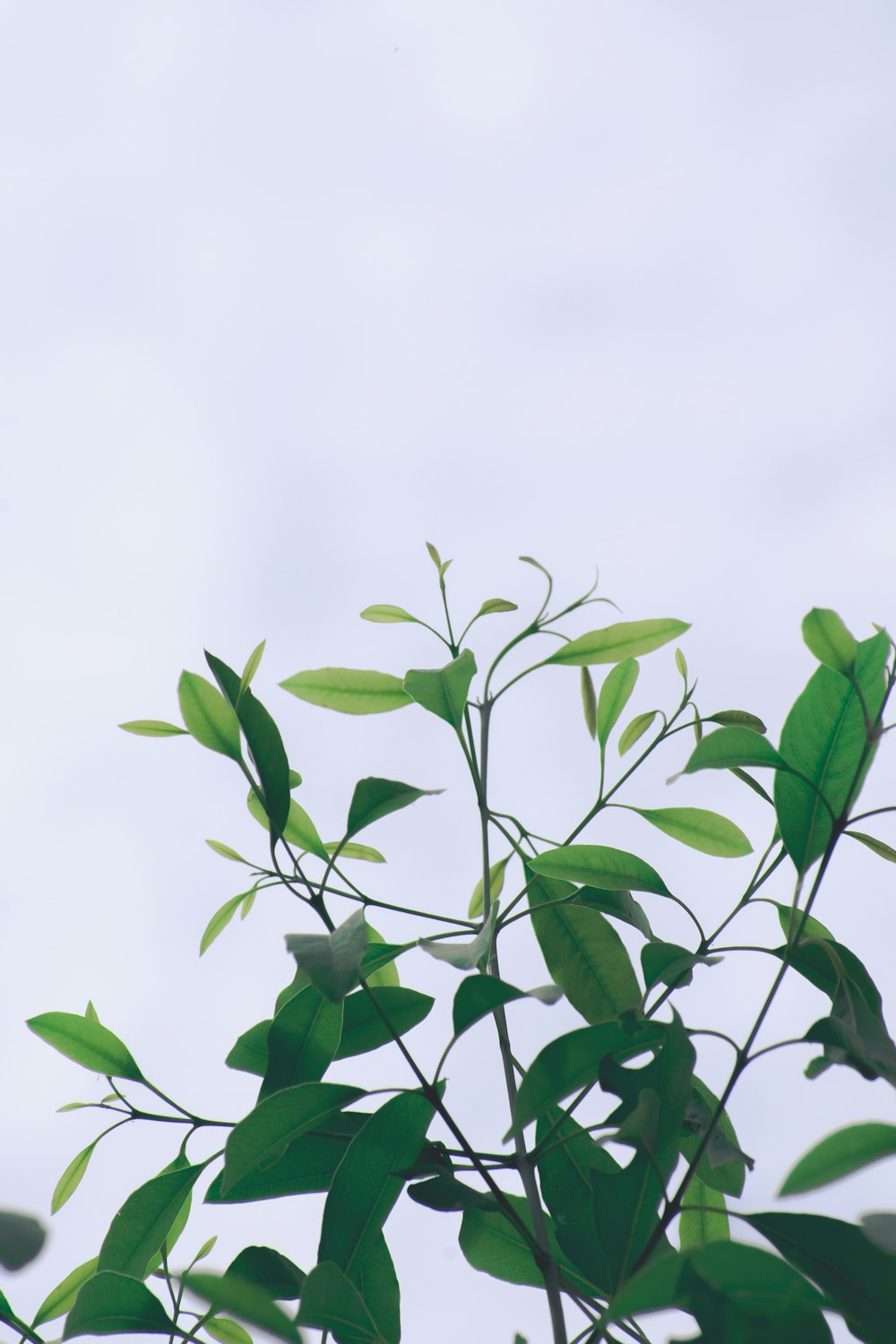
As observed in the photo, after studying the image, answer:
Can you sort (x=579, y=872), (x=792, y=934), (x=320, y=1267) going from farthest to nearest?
1. (x=579, y=872)
2. (x=792, y=934)
3. (x=320, y=1267)

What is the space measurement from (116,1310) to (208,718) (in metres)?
0.33

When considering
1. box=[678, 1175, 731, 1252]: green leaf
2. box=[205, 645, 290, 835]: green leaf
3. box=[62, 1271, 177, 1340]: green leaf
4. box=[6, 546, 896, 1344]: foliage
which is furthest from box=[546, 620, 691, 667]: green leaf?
box=[62, 1271, 177, 1340]: green leaf

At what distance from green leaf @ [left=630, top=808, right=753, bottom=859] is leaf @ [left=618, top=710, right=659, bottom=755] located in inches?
3.2

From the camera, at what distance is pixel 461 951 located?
56 centimetres

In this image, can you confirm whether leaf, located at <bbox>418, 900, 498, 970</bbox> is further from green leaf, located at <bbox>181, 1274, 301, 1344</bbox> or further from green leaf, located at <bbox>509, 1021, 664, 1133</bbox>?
green leaf, located at <bbox>181, 1274, 301, 1344</bbox>

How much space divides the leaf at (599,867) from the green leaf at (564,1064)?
14cm

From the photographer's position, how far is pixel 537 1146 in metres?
0.62

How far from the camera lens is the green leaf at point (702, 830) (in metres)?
0.77

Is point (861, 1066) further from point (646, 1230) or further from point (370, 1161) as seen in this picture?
point (370, 1161)

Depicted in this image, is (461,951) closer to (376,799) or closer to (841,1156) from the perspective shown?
(376,799)

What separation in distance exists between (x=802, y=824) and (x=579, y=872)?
143 mm

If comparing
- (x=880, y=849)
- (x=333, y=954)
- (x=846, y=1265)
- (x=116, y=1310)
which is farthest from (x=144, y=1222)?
(x=880, y=849)

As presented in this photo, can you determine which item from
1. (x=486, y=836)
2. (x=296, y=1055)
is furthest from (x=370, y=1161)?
(x=486, y=836)

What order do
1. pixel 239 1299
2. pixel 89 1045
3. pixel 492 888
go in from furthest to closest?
pixel 492 888 < pixel 89 1045 < pixel 239 1299
